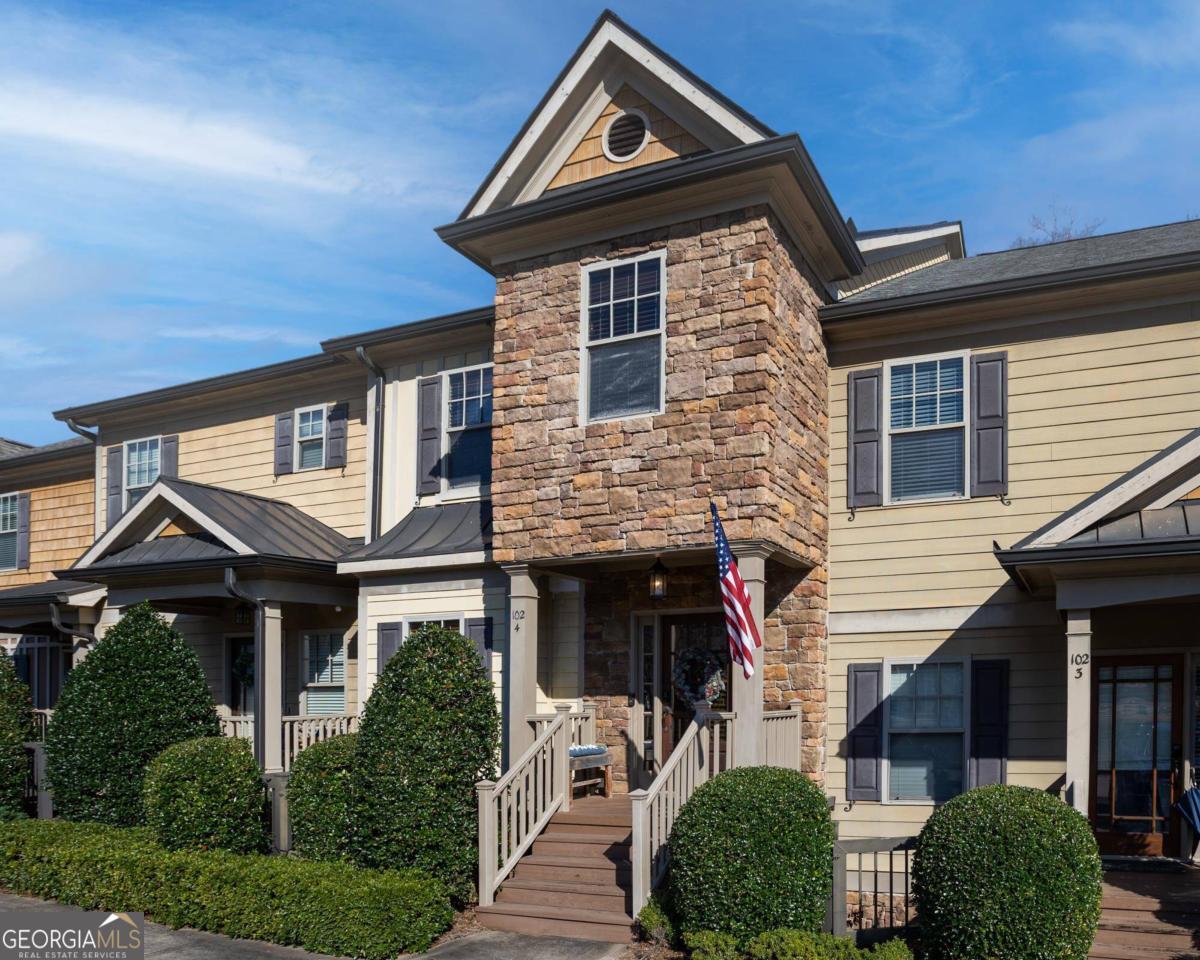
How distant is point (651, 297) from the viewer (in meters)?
12.4

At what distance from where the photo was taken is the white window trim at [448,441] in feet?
50.7

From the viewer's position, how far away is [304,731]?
14.9 metres

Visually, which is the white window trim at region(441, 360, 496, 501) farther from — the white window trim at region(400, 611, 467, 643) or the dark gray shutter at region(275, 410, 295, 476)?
the dark gray shutter at region(275, 410, 295, 476)

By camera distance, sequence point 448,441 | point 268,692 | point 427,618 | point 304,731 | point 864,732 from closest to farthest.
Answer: point 864,732 → point 427,618 → point 268,692 → point 304,731 → point 448,441

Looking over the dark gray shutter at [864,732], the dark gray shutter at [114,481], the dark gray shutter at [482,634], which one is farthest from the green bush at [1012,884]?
the dark gray shutter at [114,481]

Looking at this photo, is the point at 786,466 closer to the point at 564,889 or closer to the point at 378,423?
the point at 564,889

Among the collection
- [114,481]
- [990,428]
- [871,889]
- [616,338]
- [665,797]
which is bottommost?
[871,889]

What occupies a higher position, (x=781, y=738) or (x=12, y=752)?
(x=781, y=738)

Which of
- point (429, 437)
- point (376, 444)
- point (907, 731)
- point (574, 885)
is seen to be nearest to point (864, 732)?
point (907, 731)

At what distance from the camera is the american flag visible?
35.6 feet

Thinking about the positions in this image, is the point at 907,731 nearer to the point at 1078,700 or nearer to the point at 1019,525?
the point at 1019,525

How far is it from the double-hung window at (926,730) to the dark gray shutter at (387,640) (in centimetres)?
571

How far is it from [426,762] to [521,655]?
6.50 ft

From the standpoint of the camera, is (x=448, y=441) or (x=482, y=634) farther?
(x=448, y=441)
